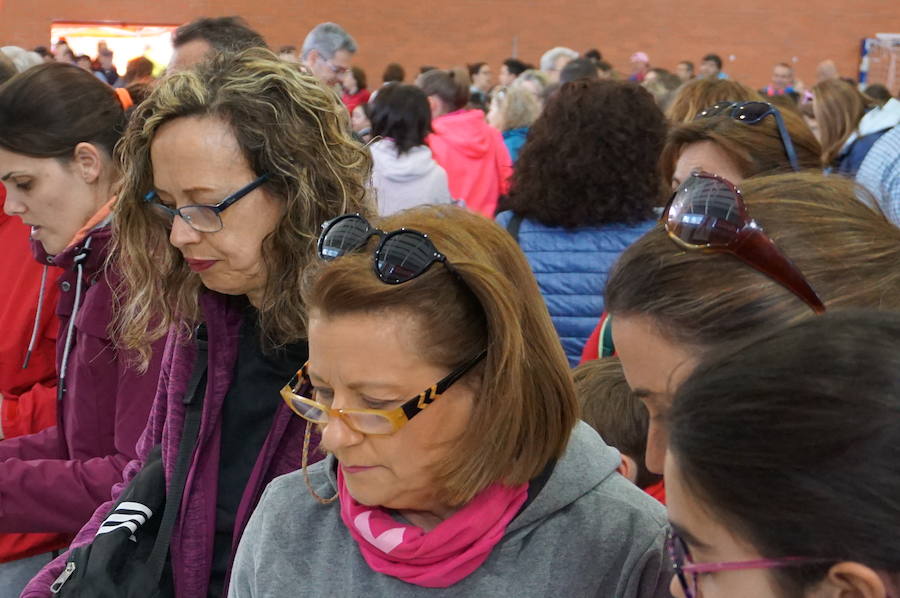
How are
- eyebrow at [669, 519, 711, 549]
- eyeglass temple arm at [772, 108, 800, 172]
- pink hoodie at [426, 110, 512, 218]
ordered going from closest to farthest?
eyebrow at [669, 519, 711, 549] → eyeglass temple arm at [772, 108, 800, 172] → pink hoodie at [426, 110, 512, 218]

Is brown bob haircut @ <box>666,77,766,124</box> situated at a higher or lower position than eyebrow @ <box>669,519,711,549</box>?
lower

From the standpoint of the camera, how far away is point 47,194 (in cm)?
249

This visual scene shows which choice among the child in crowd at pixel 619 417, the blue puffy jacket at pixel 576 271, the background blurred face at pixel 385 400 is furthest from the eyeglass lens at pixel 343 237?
the blue puffy jacket at pixel 576 271

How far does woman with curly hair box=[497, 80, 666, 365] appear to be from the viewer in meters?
3.19

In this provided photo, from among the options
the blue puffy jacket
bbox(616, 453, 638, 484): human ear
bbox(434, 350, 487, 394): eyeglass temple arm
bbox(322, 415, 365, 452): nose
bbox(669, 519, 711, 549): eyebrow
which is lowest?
the blue puffy jacket

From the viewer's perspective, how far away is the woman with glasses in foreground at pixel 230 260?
187 centimetres

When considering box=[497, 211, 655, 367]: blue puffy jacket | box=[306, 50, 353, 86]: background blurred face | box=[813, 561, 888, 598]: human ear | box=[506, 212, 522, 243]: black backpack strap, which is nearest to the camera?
box=[813, 561, 888, 598]: human ear

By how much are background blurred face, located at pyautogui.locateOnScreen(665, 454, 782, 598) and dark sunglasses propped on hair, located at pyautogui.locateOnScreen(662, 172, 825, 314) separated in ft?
1.24

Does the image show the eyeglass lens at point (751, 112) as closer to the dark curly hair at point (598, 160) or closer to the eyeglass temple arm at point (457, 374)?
the dark curly hair at point (598, 160)

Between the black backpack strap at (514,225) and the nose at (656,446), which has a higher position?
the nose at (656,446)

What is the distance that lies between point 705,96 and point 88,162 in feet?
5.65

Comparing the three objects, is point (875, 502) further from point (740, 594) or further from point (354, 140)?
point (354, 140)

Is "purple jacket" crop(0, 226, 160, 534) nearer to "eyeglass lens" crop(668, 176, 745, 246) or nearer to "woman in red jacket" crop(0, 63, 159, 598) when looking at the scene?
"woman in red jacket" crop(0, 63, 159, 598)

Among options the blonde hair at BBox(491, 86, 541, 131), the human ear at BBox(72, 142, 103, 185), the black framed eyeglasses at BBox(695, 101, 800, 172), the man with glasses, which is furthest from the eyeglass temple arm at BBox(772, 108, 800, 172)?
the blonde hair at BBox(491, 86, 541, 131)
